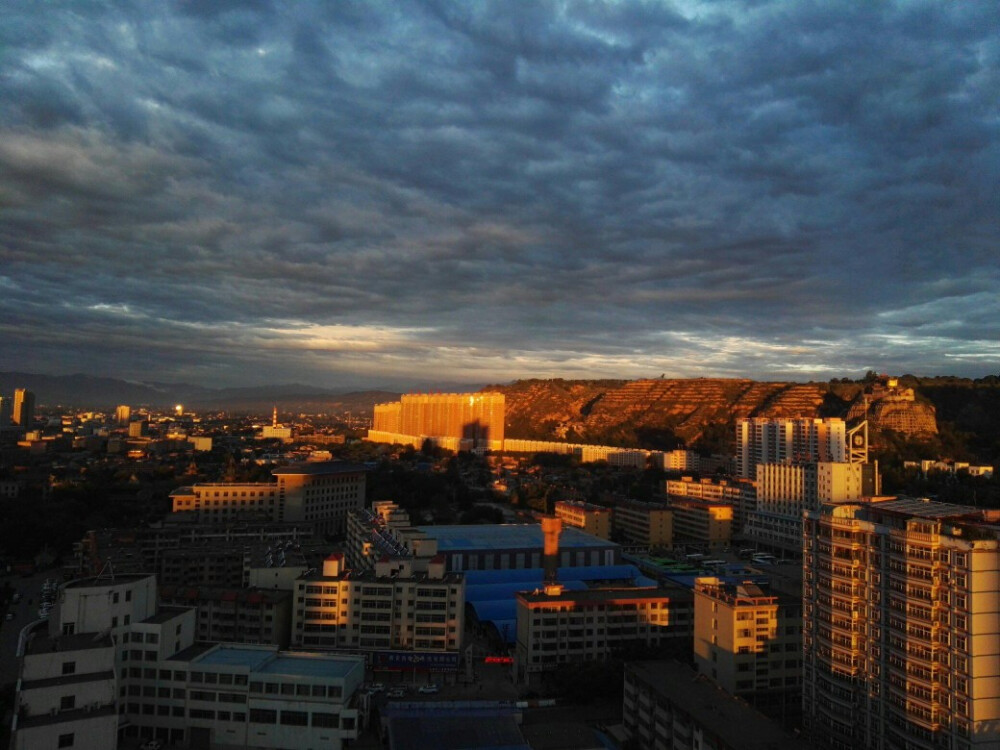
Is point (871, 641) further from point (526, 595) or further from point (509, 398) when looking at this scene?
point (509, 398)

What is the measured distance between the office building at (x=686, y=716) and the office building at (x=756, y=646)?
1004 mm

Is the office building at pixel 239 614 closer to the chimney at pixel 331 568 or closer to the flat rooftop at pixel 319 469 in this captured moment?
the chimney at pixel 331 568

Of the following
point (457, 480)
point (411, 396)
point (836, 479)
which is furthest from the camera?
A: point (411, 396)

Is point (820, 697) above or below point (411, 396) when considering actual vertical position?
below

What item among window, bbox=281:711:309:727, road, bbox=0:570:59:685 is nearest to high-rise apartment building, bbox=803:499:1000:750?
window, bbox=281:711:309:727

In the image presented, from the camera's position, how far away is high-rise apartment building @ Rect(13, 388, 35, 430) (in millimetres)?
59219

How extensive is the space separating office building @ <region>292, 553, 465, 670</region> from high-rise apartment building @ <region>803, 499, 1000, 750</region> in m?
5.16

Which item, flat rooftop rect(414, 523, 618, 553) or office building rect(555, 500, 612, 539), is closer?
flat rooftop rect(414, 523, 618, 553)

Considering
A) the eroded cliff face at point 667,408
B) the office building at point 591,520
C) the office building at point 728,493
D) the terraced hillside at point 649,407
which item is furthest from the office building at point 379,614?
the terraced hillside at point 649,407

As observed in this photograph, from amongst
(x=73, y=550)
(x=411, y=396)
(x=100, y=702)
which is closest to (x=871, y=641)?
(x=100, y=702)

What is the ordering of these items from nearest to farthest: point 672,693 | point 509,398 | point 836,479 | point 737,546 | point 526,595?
point 672,693
point 526,595
point 836,479
point 737,546
point 509,398

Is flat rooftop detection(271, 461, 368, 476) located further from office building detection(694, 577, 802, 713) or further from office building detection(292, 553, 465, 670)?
office building detection(694, 577, 802, 713)

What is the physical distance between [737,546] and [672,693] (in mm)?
16073

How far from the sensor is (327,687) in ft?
26.5
